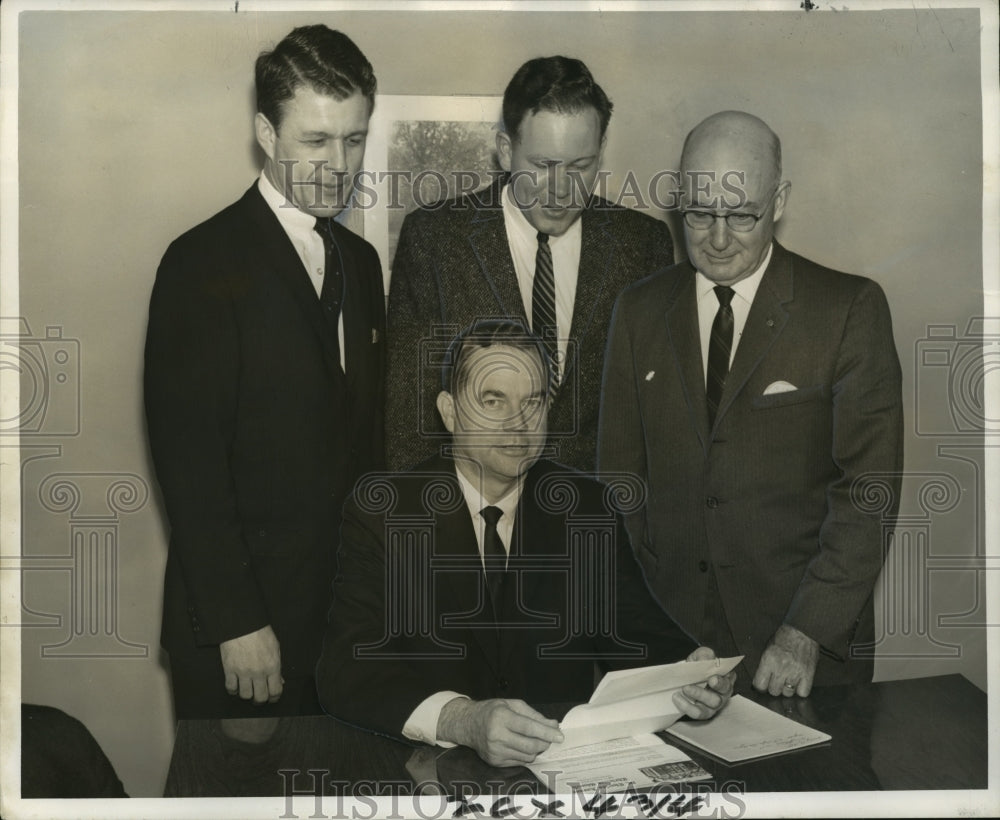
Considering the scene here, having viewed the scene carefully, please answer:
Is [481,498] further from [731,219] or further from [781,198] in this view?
[781,198]

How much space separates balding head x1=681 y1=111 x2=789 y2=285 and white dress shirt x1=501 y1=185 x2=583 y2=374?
345mm

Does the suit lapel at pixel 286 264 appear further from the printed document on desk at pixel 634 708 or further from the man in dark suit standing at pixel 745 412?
the printed document on desk at pixel 634 708

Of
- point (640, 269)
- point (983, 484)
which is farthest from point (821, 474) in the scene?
point (640, 269)

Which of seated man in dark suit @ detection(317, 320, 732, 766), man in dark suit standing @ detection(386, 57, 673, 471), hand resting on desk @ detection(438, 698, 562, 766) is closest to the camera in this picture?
hand resting on desk @ detection(438, 698, 562, 766)

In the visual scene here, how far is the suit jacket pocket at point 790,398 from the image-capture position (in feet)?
10.9

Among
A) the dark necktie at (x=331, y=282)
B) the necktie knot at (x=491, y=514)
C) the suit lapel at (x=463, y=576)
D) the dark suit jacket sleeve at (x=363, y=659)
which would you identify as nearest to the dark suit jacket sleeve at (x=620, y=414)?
the necktie knot at (x=491, y=514)

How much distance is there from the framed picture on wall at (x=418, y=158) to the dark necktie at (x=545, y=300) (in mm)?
268

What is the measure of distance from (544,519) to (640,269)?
2.62ft

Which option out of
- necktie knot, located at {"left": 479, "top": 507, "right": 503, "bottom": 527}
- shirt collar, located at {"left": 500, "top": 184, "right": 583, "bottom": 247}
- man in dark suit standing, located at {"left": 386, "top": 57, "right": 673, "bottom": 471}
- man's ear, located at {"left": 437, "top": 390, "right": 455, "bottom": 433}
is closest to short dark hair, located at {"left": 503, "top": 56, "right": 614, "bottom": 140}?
man in dark suit standing, located at {"left": 386, "top": 57, "right": 673, "bottom": 471}

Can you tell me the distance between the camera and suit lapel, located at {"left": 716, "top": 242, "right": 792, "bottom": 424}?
3.31 m

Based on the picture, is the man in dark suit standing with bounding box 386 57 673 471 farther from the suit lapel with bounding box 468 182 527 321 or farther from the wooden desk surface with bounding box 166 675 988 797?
the wooden desk surface with bounding box 166 675 988 797

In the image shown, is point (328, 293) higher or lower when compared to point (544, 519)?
higher

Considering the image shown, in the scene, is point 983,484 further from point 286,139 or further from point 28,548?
point 28,548

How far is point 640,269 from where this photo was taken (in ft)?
11.0
